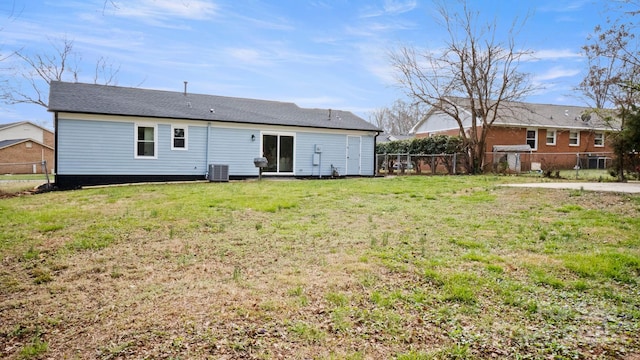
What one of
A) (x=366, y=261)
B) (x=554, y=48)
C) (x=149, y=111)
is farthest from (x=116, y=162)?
(x=554, y=48)

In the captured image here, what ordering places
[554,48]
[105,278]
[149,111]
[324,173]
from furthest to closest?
[554,48] < [324,173] < [149,111] < [105,278]

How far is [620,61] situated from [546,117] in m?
10.0

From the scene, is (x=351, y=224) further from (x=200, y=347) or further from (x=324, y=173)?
(x=324, y=173)

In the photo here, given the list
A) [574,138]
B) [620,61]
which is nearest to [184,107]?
[620,61]

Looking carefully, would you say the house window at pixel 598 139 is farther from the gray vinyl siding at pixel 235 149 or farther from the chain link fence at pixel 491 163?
the gray vinyl siding at pixel 235 149

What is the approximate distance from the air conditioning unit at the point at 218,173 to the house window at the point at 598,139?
26.9 meters

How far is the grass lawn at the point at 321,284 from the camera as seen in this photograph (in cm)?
284

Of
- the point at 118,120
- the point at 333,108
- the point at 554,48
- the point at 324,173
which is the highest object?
the point at 554,48

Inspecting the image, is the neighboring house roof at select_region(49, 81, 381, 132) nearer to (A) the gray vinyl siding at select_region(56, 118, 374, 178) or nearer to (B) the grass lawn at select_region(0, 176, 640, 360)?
(A) the gray vinyl siding at select_region(56, 118, 374, 178)

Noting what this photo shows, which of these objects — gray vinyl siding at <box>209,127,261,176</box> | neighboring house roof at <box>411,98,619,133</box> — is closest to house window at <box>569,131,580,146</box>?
neighboring house roof at <box>411,98,619,133</box>

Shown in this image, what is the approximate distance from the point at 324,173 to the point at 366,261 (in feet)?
42.7

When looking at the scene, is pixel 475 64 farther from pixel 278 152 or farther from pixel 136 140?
pixel 136 140

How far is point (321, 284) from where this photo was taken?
3.82 m

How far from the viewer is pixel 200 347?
8.98ft
